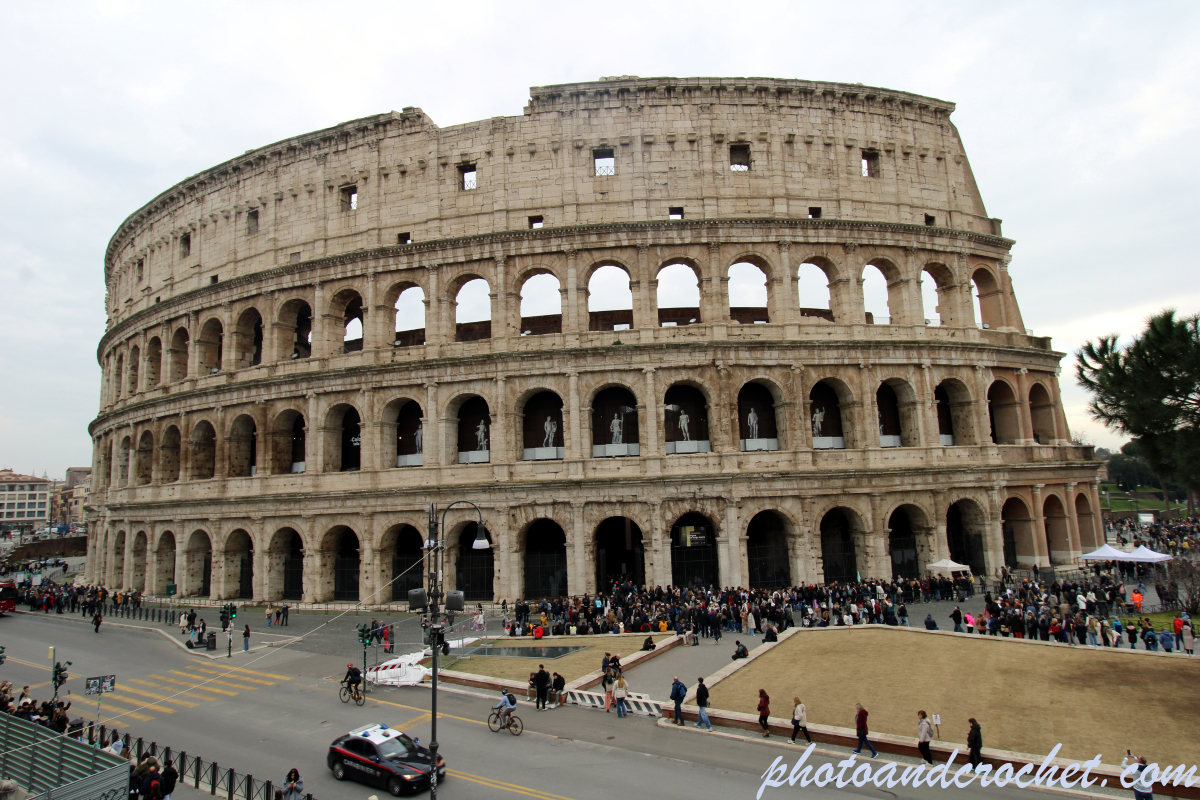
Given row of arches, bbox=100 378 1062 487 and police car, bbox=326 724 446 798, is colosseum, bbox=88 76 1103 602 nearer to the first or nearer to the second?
row of arches, bbox=100 378 1062 487

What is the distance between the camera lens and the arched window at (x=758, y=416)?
30219mm

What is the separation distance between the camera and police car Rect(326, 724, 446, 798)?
1222 centimetres

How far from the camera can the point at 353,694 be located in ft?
58.0

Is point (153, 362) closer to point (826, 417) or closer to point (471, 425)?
point (471, 425)

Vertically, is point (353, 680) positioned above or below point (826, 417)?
below

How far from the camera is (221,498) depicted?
1312 inches

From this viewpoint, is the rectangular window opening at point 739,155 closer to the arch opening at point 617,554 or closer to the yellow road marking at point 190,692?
the arch opening at point 617,554

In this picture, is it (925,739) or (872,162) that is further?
(872,162)

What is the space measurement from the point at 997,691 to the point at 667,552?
1389 centimetres

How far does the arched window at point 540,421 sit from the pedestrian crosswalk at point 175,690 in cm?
1395

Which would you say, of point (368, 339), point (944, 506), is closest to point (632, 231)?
point (368, 339)

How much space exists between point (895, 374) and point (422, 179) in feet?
80.0

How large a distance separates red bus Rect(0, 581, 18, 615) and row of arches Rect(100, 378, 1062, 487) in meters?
13.6

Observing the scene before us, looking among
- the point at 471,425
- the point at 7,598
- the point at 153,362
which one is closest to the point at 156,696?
the point at 471,425
